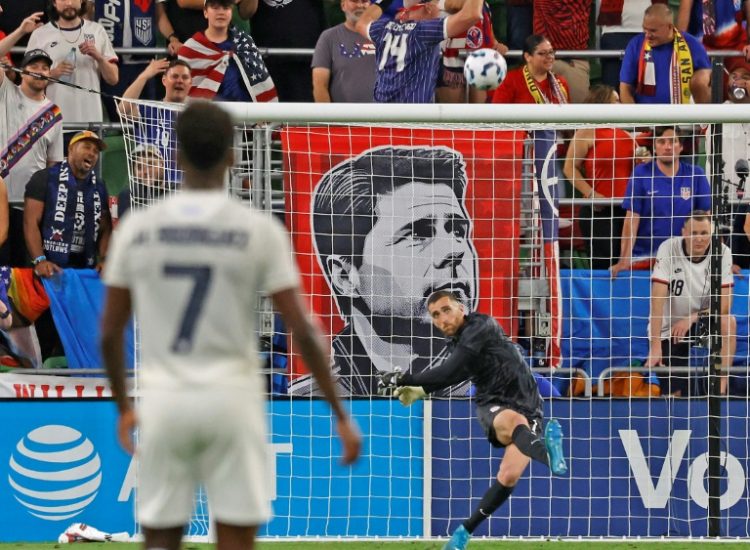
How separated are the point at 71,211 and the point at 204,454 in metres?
6.31

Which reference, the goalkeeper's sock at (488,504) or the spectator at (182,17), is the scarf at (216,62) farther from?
the goalkeeper's sock at (488,504)

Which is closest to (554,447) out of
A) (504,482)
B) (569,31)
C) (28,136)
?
(504,482)

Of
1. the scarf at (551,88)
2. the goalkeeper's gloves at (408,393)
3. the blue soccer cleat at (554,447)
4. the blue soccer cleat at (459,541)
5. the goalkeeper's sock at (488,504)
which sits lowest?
the blue soccer cleat at (459,541)

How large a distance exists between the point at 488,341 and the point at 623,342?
1.45 metres

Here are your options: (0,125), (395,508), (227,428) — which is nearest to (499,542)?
(395,508)

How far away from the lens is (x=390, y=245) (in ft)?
32.1

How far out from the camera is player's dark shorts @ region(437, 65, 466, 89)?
11.1m

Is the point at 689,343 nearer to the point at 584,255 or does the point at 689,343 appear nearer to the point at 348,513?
the point at 584,255

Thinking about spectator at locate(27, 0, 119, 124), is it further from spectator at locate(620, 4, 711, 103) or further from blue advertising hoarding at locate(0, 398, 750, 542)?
spectator at locate(620, 4, 711, 103)

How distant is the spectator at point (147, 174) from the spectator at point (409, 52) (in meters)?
1.94

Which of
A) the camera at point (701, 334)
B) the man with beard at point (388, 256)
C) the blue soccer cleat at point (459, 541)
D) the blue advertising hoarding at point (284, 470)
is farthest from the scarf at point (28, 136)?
the camera at point (701, 334)

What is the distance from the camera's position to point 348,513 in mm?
9797

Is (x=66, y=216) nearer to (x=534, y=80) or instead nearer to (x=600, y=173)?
(x=534, y=80)

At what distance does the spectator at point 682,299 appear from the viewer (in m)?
9.75
